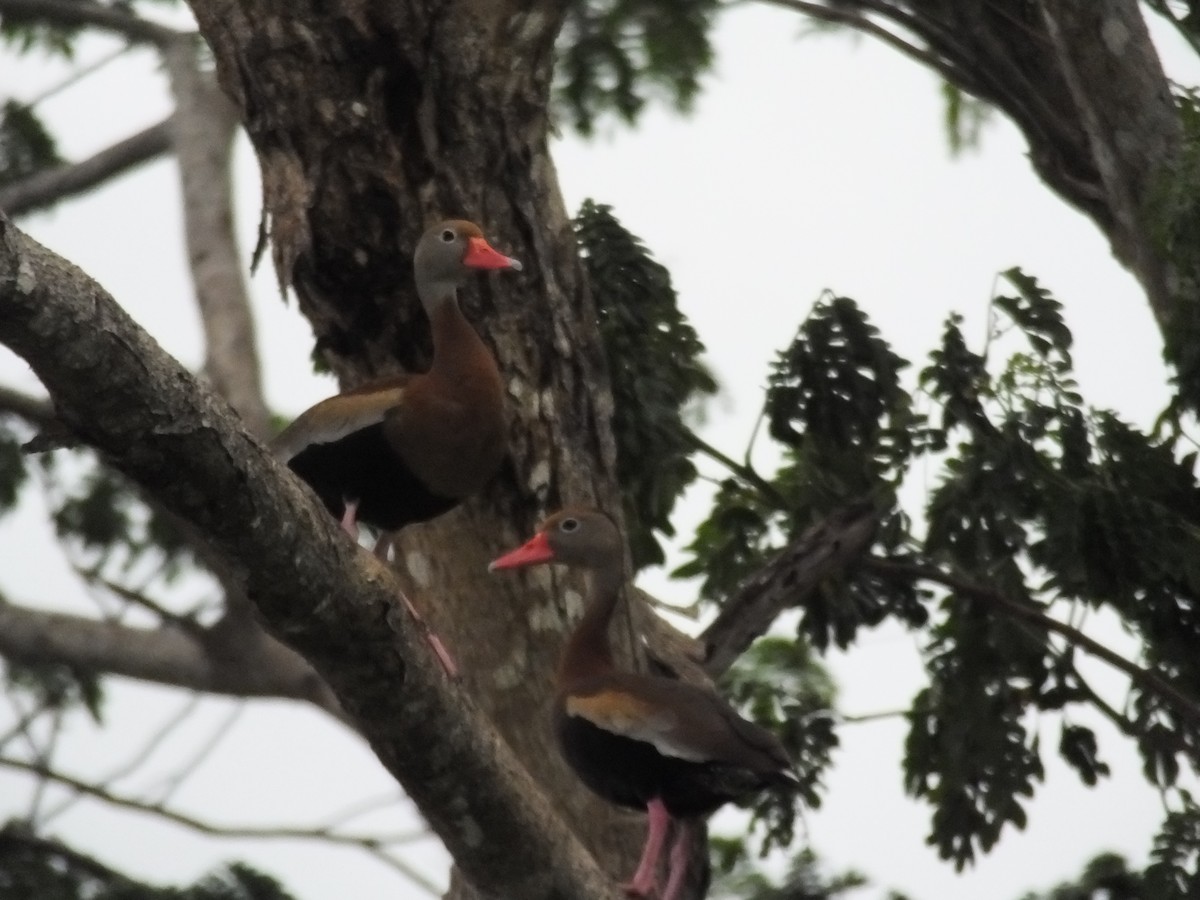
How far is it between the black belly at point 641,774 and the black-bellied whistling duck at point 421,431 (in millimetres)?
636

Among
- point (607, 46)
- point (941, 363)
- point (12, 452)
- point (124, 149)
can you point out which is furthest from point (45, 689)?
point (941, 363)

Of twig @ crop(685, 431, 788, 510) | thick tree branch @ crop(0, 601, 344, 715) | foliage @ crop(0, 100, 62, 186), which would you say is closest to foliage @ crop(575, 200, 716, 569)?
twig @ crop(685, 431, 788, 510)

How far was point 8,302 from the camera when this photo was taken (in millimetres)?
2980

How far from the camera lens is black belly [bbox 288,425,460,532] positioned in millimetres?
→ 5105

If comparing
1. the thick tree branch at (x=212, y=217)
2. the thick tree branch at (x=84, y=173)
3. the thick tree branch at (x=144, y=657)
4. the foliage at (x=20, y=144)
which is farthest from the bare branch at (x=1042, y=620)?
the foliage at (x=20, y=144)

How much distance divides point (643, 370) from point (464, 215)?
2.56 ft

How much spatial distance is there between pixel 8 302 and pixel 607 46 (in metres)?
4.25

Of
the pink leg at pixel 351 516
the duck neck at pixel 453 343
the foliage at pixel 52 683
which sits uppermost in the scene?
the foliage at pixel 52 683

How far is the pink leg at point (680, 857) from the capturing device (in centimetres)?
541

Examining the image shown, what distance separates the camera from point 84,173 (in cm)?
891

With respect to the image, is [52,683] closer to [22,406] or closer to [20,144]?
[22,406]

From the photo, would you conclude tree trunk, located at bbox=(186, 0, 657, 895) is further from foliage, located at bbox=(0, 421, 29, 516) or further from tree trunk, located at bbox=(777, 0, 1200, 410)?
foliage, located at bbox=(0, 421, 29, 516)

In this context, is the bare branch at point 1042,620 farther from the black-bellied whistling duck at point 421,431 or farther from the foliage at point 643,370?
the black-bellied whistling duck at point 421,431

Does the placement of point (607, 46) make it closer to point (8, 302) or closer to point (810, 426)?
point (810, 426)
